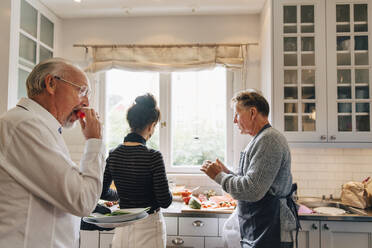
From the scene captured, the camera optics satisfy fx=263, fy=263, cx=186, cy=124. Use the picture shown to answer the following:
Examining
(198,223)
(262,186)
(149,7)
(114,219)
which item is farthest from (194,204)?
(149,7)

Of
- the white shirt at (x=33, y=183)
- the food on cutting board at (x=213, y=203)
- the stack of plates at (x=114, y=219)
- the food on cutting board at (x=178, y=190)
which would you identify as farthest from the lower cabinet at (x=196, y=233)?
the white shirt at (x=33, y=183)

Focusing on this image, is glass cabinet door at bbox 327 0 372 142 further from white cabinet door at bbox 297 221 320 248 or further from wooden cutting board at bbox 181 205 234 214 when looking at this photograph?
wooden cutting board at bbox 181 205 234 214

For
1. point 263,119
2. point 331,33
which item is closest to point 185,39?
point 331,33

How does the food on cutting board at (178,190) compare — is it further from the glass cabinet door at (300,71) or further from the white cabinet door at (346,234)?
the white cabinet door at (346,234)

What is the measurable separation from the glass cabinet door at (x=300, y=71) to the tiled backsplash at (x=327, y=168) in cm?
42

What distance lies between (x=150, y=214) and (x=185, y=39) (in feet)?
Result: 6.33

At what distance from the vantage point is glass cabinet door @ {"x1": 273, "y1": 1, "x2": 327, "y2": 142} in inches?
87.3

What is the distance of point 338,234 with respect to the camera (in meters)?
1.96

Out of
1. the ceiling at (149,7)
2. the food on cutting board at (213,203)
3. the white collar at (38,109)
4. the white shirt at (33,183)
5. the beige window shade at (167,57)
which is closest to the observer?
the white shirt at (33,183)

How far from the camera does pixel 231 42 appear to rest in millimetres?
2766

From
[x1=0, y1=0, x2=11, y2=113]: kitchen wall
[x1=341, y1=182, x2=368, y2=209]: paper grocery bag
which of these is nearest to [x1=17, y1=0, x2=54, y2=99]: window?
[x1=0, y1=0, x2=11, y2=113]: kitchen wall

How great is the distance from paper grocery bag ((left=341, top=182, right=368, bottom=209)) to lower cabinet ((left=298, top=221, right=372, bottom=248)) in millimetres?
232

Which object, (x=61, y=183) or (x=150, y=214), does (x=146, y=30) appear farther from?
(x=61, y=183)

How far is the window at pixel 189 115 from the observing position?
2.84 metres
